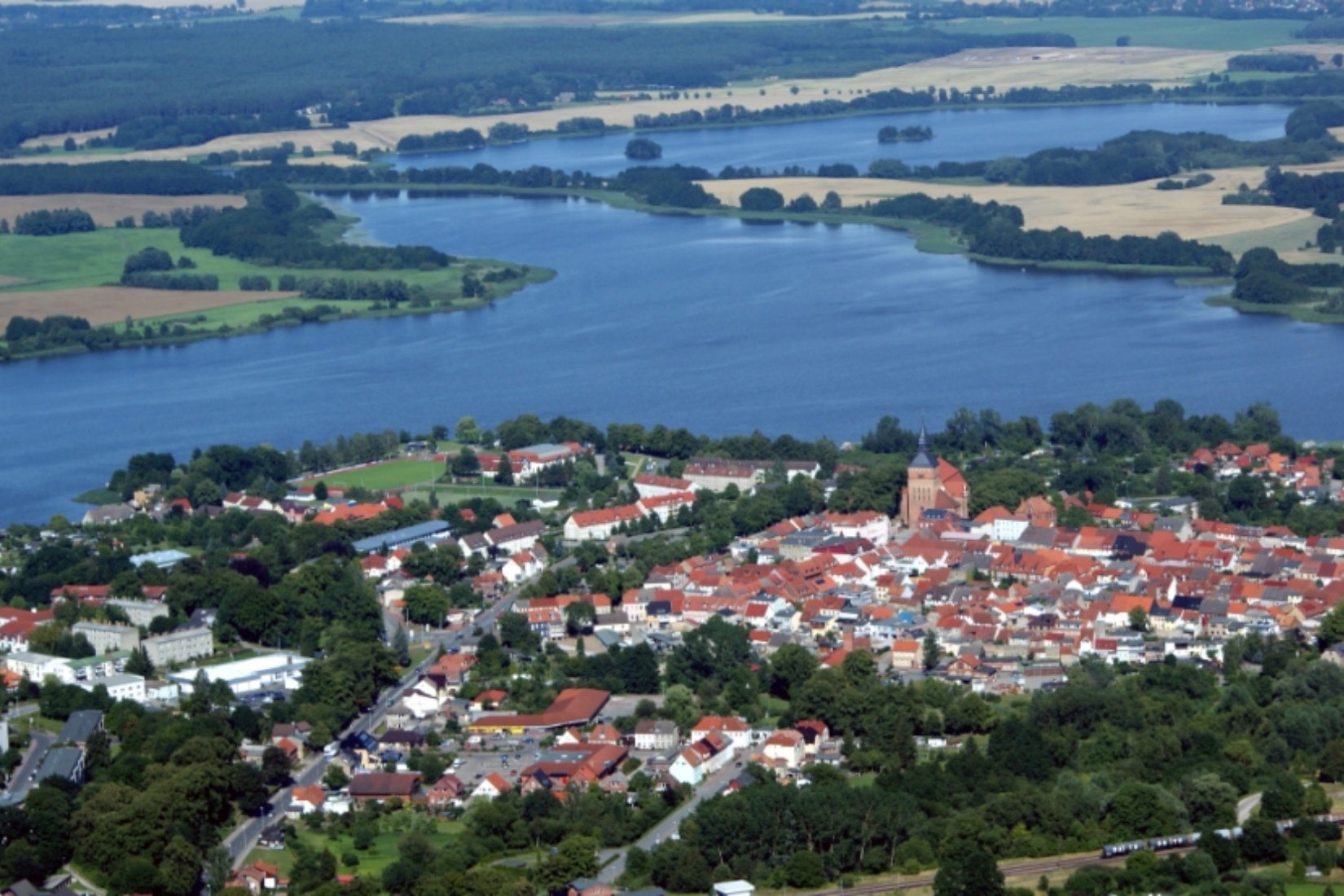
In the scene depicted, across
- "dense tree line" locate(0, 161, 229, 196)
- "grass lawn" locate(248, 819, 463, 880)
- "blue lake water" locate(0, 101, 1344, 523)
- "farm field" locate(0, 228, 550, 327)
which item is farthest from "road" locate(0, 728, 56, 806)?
"dense tree line" locate(0, 161, 229, 196)

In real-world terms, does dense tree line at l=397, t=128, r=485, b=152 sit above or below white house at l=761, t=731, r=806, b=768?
below

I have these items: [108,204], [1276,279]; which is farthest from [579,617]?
[108,204]

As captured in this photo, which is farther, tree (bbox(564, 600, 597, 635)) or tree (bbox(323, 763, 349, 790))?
tree (bbox(564, 600, 597, 635))

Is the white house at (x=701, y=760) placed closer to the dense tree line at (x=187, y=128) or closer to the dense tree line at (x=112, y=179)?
the dense tree line at (x=112, y=179)

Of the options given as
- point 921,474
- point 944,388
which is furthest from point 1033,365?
point 921,474

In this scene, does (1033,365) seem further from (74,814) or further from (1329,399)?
(74,814)

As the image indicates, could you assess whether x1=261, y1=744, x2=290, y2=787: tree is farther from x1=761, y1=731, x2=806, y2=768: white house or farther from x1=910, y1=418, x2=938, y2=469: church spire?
x1=910, y1=418, x2=938, y2=469: church spire

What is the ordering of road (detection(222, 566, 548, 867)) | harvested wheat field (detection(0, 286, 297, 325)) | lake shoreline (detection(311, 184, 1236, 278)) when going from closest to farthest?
road (detection(222, 566, 548, 867)), harvested wheat field (detection(0, 286, 297, 325)), lake shoreline (detection(311, 184, 1236, 278))
